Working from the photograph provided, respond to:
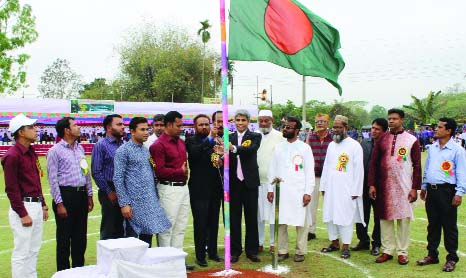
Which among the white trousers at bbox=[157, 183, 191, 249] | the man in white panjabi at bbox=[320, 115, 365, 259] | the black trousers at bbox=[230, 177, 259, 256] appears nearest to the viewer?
the white trousers at bbox=[157, 183, 191, 249]

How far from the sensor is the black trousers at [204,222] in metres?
6.75

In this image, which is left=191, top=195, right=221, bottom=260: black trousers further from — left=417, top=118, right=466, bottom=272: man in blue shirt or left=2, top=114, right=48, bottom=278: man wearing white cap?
left=417, top=118, right=466, bottom=272: man in blue shirt

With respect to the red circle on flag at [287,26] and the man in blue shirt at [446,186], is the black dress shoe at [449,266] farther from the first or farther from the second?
the red circle on flag at [287,26]

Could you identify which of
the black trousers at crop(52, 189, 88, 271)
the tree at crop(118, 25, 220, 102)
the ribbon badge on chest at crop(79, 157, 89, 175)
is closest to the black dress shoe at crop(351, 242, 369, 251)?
the black trousers at crop(52, 189, 88, 271)

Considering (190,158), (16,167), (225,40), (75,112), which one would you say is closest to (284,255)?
(190,158)

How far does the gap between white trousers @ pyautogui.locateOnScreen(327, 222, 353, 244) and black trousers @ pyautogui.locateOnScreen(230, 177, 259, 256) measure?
125 cm

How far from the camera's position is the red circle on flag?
6.32 metres

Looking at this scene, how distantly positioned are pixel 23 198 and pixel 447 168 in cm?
516

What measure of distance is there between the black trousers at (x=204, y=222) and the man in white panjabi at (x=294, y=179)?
0.80 m

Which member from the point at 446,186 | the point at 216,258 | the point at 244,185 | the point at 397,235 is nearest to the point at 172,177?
the point at 244,185

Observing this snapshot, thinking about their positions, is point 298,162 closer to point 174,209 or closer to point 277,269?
point 277,269

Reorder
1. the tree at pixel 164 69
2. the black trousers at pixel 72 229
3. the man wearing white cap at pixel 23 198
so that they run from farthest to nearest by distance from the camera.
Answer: the tree at pixel 164 69, the black trousers at pixel 72 229, the man wearing white cap at pixel 23 198

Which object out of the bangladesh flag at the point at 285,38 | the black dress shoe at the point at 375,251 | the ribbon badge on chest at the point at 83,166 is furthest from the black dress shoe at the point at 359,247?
the ribbon badge on chest at the point at 83,166

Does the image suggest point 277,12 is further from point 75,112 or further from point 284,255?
point 75,112
